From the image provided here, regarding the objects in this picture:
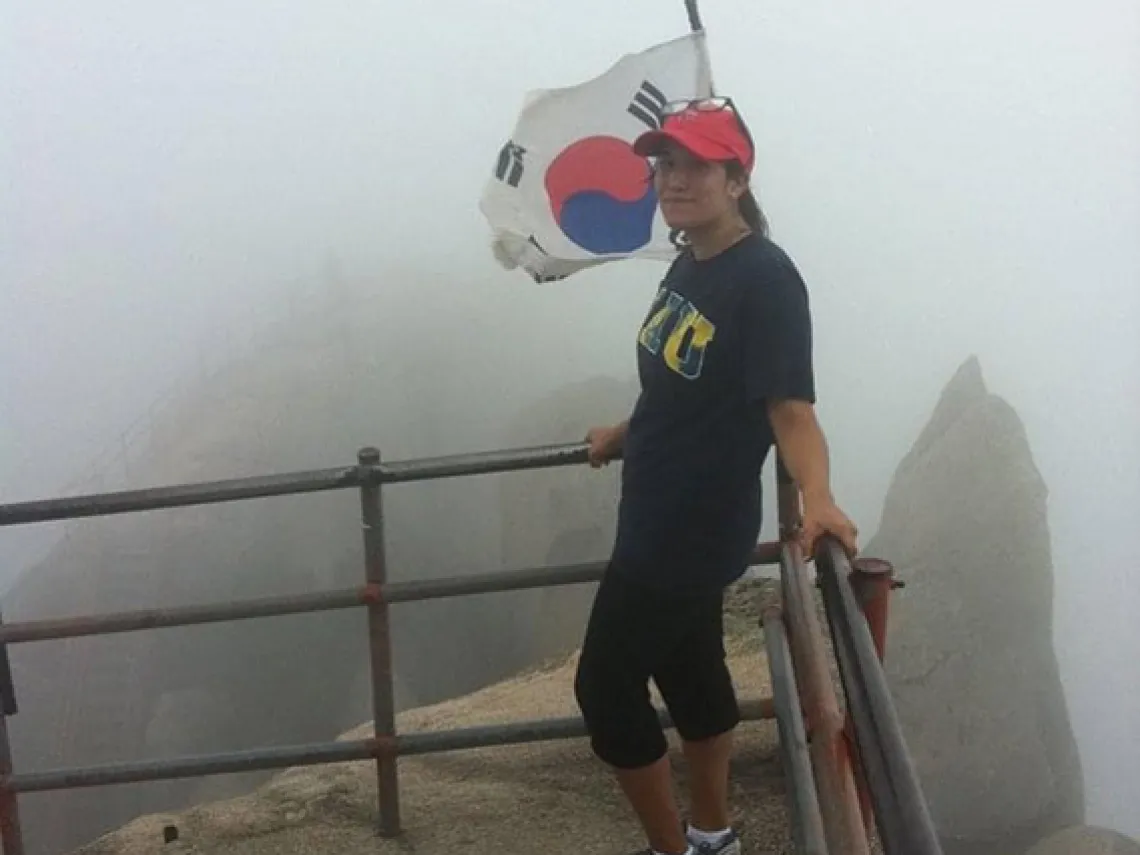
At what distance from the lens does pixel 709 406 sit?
1.41 m

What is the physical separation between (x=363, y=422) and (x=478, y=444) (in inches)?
34.6

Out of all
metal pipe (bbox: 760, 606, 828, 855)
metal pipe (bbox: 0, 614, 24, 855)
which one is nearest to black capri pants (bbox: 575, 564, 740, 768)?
metal pipe (bbox: 760, 606, 828, 855)

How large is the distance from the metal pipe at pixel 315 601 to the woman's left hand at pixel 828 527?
2.20 feet

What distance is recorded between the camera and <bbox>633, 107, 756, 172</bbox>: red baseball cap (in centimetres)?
140

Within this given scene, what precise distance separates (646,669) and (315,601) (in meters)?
0.71

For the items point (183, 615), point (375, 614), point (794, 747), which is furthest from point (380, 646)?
point (794, 747)

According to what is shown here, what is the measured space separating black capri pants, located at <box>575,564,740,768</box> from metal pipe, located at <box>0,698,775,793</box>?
0.30 meters

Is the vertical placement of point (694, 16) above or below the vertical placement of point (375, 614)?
above

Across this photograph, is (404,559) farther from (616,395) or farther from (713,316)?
(713,316)

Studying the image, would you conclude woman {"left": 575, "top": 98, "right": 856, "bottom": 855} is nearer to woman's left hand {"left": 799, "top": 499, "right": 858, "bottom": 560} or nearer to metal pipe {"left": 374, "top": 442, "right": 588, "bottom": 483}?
woman's left hand {"left": 799, "top": 499, "right": 858, "bottom": 560}

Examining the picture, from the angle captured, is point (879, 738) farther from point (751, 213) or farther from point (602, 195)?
point (602, 195)

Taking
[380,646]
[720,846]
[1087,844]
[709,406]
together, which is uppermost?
[709,406]

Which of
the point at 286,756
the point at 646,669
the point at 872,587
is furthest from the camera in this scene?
the point at 286,756

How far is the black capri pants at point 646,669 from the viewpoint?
1.53 meters
